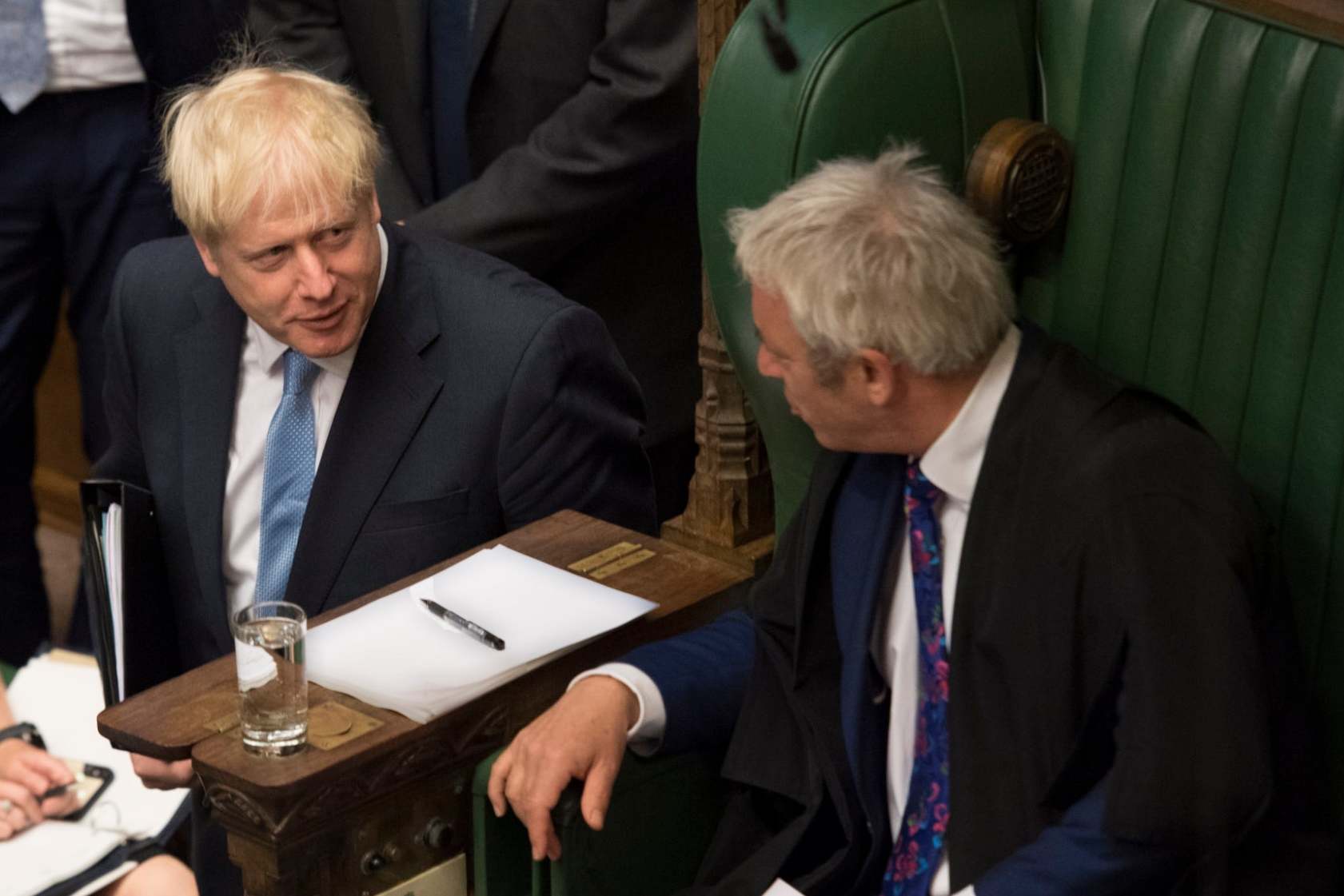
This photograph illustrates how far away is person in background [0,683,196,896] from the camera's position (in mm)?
2416

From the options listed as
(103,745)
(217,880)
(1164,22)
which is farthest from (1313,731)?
(103,745)

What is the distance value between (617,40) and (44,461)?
2.46 m

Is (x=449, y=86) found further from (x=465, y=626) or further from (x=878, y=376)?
(x=878, y=376)

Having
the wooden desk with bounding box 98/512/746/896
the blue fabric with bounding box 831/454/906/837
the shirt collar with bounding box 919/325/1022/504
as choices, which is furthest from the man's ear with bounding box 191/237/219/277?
the shirt collar with bounding box 919/325/1022/504

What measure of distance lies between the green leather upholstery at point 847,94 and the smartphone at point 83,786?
1012 millimetres

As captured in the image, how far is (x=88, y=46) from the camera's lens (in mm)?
3127

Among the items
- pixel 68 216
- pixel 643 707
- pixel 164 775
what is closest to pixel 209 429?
pixel 164 775

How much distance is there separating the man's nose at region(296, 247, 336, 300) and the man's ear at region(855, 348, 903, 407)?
2.44ft

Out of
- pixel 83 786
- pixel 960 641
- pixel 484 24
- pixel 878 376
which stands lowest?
pixel 83 786

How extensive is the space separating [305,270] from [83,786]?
0.73 metres

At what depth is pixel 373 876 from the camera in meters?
1.99

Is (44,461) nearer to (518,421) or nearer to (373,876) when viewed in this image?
(518,421)

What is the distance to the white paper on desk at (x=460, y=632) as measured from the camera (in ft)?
6.56

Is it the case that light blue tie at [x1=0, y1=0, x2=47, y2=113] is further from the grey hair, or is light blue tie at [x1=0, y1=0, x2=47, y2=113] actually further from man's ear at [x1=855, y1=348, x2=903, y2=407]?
man's ear at [x1=855, y1=348, x2=903, y2=407]
